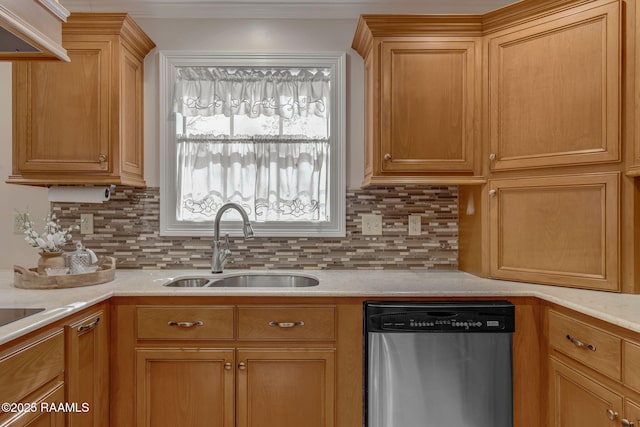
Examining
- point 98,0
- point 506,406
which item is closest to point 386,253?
point 506,406

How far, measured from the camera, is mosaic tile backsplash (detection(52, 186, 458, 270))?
2.44 m

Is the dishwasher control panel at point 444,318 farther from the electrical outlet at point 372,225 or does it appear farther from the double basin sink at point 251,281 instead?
the electrical outlet at point 372,225

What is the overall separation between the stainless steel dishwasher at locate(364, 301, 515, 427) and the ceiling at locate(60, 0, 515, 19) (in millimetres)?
1737

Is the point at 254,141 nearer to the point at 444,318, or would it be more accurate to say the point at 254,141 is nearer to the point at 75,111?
the point at 75,111

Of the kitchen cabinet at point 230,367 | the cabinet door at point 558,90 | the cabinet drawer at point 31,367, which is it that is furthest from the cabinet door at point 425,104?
the cabinet drawer at point 31,367

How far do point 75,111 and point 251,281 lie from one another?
4.14 feet

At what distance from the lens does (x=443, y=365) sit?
1760 mm

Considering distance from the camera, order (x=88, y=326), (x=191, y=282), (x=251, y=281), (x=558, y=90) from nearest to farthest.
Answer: (x=88, y=326) → (x=558, y=90) → (x=191, y=282) → (x=251, y=281)

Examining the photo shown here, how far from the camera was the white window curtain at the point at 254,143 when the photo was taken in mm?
2428

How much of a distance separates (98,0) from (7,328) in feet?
6.53

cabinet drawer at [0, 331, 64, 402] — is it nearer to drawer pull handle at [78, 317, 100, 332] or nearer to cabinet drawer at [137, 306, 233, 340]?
drawer pull handle at [78, 317, 100, 332]

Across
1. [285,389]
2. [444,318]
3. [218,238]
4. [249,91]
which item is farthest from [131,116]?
[444,318]

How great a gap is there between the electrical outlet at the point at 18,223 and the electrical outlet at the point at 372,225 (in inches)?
78.0

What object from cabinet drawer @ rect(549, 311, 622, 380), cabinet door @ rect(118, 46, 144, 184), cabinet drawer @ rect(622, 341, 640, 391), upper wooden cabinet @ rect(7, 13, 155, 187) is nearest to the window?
cabinet door @ rect(118, 46, 144, 184)
